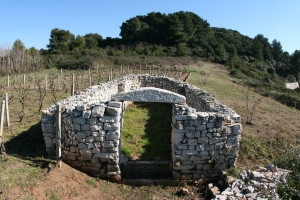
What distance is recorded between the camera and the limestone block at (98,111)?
268 inches

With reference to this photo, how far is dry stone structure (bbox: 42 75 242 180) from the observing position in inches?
271

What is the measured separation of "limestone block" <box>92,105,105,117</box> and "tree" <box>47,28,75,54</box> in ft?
145

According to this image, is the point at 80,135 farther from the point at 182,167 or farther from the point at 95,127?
the point at 182,167

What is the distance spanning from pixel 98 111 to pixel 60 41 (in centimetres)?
5034

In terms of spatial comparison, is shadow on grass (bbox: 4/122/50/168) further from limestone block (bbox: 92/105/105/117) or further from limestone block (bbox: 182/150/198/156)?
limestone block (bbox: 182/150/198/156)

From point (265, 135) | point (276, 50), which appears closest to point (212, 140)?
point (265, 135)

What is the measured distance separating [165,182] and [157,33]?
5276 centimetres

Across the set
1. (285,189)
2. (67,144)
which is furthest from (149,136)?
(285,189)

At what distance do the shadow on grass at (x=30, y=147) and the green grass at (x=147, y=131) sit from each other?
2.67 meters

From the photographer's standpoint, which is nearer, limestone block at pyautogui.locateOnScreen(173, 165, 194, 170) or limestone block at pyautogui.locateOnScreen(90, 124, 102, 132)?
limestone block at pyautogui.locateOnScreen(90, 124, 102, 132)

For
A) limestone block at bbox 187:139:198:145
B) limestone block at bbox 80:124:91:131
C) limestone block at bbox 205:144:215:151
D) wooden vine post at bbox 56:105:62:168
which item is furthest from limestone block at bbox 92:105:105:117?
limestone block at bbox 205:144:215:151

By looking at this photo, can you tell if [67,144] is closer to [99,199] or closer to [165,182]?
[99,199]

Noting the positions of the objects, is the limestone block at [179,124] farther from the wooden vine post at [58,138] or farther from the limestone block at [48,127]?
the limestone block at [48,127]

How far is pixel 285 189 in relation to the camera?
5848 millimetres
